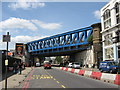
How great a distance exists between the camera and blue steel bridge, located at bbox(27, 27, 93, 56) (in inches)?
2848

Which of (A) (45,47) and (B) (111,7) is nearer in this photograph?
(B) (111,7)

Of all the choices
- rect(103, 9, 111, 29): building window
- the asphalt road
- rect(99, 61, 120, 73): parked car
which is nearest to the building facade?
rect(103, 9, 111, 29): building window

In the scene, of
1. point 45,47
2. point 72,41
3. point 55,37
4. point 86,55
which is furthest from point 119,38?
point 45,47

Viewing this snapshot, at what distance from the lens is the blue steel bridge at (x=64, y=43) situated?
72331 mm

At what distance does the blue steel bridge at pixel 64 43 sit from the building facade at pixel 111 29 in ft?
55.3

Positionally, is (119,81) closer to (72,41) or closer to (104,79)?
(104,79)

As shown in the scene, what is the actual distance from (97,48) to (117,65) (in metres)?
33.7

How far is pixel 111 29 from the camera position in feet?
159

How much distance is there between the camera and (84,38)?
71938 millimetres

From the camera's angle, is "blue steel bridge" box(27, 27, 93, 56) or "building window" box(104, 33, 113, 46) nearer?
"building window" box(104, 33, 113, 46)

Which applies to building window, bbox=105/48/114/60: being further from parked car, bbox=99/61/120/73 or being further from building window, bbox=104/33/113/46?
parked car, bbox=99/61/120/73

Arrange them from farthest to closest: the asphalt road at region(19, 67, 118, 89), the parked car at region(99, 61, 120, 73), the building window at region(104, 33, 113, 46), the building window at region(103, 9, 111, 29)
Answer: the building window at region(103, 9, 111, 29) < the building window at region(104, 33, 113, 46) < the parked car at region(99, 61, 120, 73) < the asphalt road at region(19, 67, 118, 89)

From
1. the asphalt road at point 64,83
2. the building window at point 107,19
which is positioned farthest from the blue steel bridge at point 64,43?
the asphalt road at point 64,83

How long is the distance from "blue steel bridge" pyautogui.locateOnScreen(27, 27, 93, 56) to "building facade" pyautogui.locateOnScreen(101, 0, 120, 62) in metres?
16.9
